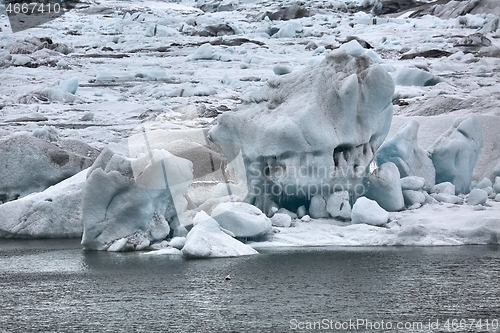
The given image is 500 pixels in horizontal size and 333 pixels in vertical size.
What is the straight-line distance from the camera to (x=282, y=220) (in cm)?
1153

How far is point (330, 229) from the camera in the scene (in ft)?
37.3

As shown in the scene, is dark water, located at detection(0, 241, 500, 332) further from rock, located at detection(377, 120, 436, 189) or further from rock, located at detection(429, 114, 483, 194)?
rock, located at detection(429, 114, 483, 194)

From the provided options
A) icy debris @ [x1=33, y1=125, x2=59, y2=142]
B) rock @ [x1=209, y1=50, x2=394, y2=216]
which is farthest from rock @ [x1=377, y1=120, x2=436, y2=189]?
icy debris @ [x1=33, y1=125, x2=59, y2=142]

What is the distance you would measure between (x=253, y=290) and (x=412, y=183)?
5147mm

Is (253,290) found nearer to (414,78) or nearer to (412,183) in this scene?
(412,183)

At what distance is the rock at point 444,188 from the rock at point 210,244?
13.8ft

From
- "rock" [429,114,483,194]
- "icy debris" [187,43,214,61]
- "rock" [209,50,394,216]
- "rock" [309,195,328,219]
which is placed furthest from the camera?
"icy debris" [187,43,214,61]

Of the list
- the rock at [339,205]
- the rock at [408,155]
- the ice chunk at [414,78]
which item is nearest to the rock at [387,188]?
the rock at [339,205]

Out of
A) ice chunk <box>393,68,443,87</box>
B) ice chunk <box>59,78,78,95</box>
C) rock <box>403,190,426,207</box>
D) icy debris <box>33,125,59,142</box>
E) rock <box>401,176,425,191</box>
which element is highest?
rock <box>401,176,425,191</box>

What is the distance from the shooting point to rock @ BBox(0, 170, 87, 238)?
1203 centimetres

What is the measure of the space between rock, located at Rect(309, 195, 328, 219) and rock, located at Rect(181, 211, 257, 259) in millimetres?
2098

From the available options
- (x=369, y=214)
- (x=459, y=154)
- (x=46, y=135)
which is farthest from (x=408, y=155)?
(x=46, y=135)

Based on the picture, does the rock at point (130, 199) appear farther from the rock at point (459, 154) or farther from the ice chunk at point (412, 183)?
the rock at point (459, 154)

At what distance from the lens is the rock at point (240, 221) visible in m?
10.5
